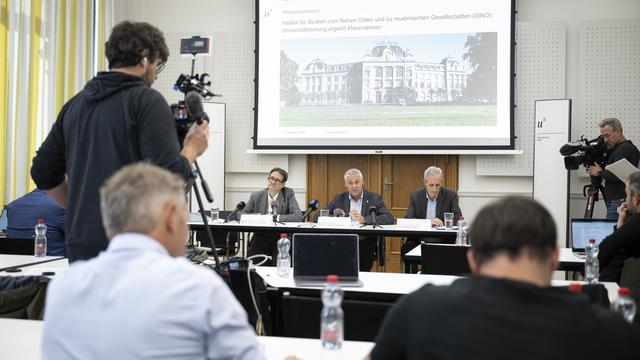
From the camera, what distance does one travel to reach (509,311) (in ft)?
3.66

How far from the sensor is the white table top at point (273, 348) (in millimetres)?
1826

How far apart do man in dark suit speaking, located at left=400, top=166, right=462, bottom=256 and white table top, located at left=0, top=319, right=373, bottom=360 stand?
12.3 ft

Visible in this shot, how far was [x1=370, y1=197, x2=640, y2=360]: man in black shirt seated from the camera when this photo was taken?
1.11 m

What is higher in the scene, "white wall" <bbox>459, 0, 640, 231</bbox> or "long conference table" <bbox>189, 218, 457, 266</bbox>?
"white wall" <bbox>459, 0, 640, 231</bbox>

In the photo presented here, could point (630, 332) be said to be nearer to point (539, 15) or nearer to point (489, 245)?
point (489, 245)

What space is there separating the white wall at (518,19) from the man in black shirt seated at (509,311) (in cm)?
564

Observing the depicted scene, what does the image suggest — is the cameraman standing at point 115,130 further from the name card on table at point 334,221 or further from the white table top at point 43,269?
the name card on table at point 334,221

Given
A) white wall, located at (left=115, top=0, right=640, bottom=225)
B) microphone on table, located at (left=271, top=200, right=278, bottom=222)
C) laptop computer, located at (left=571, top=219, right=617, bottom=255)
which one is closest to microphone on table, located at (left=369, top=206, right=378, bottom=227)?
microphone on table, located at (left=271, top=200, right=278, bottom=222)

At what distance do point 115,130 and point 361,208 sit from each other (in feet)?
14.1

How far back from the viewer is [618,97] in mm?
7125

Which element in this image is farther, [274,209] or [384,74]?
[384,74]

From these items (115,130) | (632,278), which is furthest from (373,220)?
(115,130)

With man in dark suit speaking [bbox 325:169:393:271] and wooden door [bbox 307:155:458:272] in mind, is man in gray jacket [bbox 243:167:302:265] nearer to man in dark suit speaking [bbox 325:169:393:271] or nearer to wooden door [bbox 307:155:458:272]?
man in dark suit speaking [bbox 325:169:393:271]

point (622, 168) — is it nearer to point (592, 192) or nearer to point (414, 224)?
point (592, 192)
